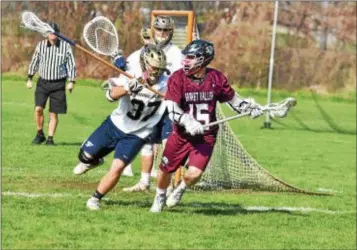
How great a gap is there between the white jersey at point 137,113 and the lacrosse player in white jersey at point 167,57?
0.91 feet

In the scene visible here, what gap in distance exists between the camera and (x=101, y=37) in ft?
27.5

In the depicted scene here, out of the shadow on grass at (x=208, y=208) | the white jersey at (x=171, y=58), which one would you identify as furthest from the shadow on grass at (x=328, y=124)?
the shadow on grass at (x=208, y=208)

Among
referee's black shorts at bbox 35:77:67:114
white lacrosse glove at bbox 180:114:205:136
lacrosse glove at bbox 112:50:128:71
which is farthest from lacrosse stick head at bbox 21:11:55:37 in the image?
referee's black shorts at bbox 35:77:67:114

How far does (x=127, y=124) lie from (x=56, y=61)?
5774 millimetres

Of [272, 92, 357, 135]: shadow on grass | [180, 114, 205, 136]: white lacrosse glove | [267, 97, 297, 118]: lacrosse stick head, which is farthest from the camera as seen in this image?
[272, 92, 357, 135]: shadow on grass

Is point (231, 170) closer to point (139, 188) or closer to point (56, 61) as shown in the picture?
point (139, 188)

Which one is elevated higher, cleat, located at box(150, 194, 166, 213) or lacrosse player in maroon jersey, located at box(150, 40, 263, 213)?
lacrosse player in maroon jersey, located at box(150, 40, 263, 213)

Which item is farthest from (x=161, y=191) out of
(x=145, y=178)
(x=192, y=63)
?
(x=145, y=178)

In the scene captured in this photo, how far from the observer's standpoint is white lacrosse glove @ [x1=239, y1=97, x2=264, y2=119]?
770cm

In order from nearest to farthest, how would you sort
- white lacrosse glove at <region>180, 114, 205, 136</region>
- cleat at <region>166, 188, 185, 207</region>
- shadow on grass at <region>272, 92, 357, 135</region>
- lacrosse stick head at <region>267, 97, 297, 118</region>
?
white lacrosse glove at <region>180, 114, 205, 136</region>
lacrosse stick head at <region>267, 97, 297, 118</region>
cleat at <region>166, 188, 185, 207</region>
shadow on grass at <region>272, 92, 357, 135</region>

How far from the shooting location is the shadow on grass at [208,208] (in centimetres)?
799

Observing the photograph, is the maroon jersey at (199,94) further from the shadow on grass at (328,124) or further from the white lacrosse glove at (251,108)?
the shadow on grass at (328,124)

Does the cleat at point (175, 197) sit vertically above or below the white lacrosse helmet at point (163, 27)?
below

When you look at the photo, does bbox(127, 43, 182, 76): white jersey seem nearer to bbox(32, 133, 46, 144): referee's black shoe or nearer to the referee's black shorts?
the referee's black shorts
